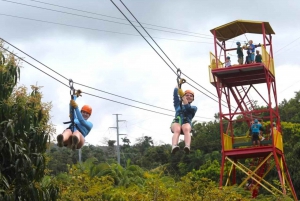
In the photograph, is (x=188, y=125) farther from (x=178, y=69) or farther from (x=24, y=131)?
(x=24, y=131)

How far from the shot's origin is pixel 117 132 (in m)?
60.2

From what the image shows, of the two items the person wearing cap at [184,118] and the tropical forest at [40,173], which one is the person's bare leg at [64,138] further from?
the person wearing cap at [184,118]

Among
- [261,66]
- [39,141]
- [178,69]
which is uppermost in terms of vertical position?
[261,66]

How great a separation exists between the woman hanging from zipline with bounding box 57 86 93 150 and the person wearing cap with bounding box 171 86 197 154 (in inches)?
69.9

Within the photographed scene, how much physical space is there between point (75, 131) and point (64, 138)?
29 centimetres

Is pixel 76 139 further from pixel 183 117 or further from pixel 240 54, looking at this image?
pixel 240 54

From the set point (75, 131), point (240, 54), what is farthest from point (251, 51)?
point (75, 131)

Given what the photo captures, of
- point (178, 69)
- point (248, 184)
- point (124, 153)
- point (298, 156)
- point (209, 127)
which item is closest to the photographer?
point (178, 69)

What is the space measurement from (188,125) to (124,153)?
53050 millimetres

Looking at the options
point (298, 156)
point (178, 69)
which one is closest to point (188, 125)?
point (178, 69)

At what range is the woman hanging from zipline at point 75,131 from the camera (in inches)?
532

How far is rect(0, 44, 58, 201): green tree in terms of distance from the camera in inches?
532

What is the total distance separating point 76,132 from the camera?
13.7 meters

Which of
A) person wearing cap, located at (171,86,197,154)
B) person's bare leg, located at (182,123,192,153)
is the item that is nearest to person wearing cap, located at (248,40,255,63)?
person wearing cap, located at (171,86,197,154)
